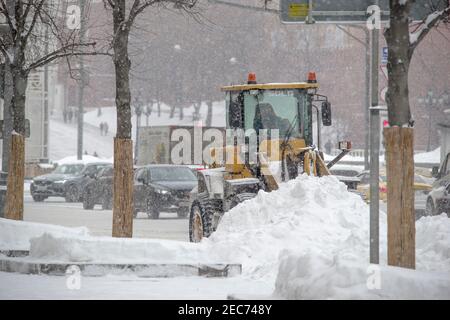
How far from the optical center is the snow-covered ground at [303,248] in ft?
29.6

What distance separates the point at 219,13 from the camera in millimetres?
90625

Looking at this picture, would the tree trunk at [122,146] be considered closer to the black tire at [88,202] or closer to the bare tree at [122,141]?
the bare tree at [122,141]

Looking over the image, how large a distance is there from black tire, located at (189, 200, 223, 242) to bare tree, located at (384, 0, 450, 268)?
814 centimetres

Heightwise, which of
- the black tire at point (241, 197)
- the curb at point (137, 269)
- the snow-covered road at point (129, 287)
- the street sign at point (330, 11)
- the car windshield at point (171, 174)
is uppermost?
the street sign at point (330, 11)

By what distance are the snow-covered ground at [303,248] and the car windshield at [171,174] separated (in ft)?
45.9

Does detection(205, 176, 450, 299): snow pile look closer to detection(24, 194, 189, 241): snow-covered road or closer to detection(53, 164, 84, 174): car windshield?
detection(24, 194, 189, 241): snow-covered road

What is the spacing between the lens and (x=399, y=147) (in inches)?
415

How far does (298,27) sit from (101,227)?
Answer: 6823cm

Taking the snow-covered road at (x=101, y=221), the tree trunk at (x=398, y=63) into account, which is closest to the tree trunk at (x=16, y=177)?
the snow-covered road at (x=101, y=221)

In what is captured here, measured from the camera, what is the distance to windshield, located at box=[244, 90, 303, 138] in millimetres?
19422

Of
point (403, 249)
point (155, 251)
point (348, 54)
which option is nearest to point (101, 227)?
point (155, 251)

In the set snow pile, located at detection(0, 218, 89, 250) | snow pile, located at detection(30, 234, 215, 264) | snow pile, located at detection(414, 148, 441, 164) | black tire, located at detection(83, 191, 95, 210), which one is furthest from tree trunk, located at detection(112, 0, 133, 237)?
snow pile, located at detection(414, 148, 441, 164)

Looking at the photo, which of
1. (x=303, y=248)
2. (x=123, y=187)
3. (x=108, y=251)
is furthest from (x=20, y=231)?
(x=303, y=248)
